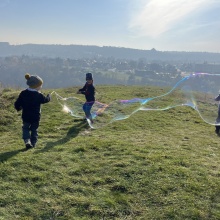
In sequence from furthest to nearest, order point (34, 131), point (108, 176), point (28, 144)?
point (34, 131) < point (28, 144) < point (108, 176)

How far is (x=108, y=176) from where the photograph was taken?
662 cm

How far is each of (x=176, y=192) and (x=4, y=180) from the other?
3.62 m

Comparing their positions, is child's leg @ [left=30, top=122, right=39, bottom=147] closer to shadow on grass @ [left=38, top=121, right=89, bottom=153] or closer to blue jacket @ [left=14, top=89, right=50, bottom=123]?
blue jacket @ [left=14, top=89, right=50, bottom=123]

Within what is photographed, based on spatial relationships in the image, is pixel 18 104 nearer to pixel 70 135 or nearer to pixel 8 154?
pixel 8 154

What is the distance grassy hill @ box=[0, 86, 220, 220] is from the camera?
5406mm

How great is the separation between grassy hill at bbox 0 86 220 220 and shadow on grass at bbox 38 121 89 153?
29 millimetres

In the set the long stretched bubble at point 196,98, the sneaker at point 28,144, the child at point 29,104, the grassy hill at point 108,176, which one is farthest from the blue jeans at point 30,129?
the long stretched bubble at point 196,98

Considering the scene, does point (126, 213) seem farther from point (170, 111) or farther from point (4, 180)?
point (170, 111)

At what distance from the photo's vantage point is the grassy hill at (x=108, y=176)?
541 centimetres

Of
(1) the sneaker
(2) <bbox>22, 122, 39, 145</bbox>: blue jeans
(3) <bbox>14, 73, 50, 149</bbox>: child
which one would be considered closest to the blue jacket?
(3) <bbox>14, 73, 50, 149</bbox>: child

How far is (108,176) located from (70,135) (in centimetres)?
401

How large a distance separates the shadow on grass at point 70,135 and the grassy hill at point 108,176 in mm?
29

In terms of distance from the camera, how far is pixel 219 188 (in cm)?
629

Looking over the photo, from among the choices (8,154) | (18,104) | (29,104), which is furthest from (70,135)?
(8,154)
